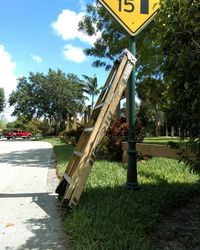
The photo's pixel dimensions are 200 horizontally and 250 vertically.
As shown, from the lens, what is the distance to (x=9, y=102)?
6506 cm

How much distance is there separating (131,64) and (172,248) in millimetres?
3245

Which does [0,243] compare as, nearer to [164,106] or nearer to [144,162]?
[164,106]

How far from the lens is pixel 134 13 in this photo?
6973mm

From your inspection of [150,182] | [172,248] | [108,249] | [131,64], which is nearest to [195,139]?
[172,248]

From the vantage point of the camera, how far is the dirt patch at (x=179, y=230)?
14.3ft

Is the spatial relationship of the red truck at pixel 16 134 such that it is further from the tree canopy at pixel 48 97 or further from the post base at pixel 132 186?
the post base at pixel 132 186

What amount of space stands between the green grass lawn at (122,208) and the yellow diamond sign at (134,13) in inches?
113

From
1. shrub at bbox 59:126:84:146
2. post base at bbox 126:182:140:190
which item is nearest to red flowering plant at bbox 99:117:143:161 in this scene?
post base at bbox 126:182:140:190

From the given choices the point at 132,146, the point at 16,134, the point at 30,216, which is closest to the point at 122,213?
the point at 30,216

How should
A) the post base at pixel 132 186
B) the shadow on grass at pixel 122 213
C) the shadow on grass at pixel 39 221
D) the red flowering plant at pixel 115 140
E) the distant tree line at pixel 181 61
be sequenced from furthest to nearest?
the red flowering plant at pixel 115 140, the post base at pixel 132 186, the shadow on grass at pixel 39 221, the shadow on grass at pixel 122 213, the distant tree line at pixel 181 61

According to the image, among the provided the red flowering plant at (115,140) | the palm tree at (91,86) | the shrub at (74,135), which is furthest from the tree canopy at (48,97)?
the red flowering plant at (115,140)

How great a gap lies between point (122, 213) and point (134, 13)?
3.66 m

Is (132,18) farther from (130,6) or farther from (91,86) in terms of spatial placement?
(91,86)

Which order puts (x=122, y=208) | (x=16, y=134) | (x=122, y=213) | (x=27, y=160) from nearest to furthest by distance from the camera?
(x=122, y=213), (x=122, y=208), (x=27, y=160), (x=16, y=134)
